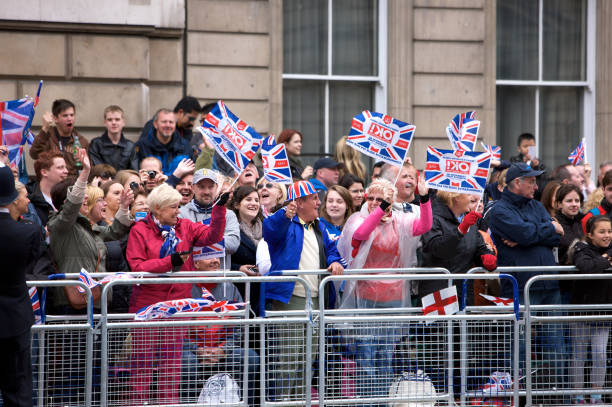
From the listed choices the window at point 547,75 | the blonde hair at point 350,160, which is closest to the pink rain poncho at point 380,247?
the blonde hair at point 350,160

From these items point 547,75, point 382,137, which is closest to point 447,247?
point 382,137

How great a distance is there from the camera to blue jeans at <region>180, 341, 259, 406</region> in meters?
6.87

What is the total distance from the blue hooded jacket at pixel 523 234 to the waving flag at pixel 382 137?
1.05 m

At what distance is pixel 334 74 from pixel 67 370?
858 cm

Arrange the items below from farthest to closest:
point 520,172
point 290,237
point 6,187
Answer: point 520,172, point 290,237, point 6,187

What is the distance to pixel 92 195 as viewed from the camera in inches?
320

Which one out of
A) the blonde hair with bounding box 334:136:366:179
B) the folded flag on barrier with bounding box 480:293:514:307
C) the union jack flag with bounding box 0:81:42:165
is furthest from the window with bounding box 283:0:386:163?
the folded flag on barrier with bounding box 480:293:514:307

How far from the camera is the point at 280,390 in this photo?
23.2 feet

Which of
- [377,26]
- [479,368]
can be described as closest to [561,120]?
[377,26]

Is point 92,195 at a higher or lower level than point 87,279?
higher

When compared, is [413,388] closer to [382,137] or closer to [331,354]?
[331,354]

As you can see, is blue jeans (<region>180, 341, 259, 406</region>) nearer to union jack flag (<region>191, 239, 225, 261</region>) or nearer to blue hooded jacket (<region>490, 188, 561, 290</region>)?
union jack flag (<region>191, 239, 225, 261</region>)

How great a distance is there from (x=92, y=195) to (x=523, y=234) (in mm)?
3896

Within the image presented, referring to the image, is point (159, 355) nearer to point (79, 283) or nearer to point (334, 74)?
point (79, 283)
